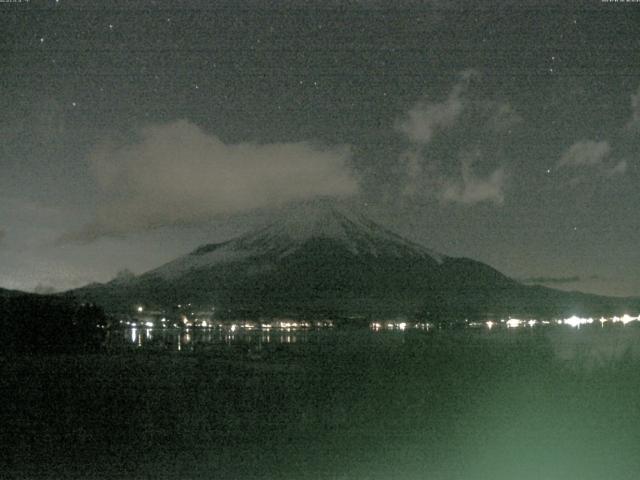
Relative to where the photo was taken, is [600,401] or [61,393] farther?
[61,393]

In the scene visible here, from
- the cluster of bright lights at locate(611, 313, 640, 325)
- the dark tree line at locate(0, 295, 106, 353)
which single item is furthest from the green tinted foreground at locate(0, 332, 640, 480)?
the cluster of bright lights at locate(611, 313, 640, 325)

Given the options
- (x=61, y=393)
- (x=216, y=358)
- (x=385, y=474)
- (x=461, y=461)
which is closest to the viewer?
(x=385, y=474)

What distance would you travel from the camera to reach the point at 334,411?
1941 cm

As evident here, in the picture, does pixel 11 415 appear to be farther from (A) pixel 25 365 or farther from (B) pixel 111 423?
(A) pixel 25 365

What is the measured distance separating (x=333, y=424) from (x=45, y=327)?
4440 cm

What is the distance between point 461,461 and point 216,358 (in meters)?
30.8

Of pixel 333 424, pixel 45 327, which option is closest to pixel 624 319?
pixel 45 327

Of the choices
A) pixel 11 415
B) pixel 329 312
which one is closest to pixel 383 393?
pixel 11 415

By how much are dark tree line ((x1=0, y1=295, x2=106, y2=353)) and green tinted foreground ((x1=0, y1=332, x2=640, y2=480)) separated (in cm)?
2483

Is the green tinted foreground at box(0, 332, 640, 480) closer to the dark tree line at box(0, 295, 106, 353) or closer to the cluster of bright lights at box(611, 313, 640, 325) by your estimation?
the dark tree line at box(0, 295, 106, 353)

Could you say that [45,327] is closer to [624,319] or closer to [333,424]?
[333,424]

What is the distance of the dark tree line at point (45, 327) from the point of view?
53625mm

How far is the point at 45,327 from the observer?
57.3m

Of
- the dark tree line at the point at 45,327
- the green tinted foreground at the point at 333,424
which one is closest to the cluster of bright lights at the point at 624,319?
the dark tree line at the point at 45,327
